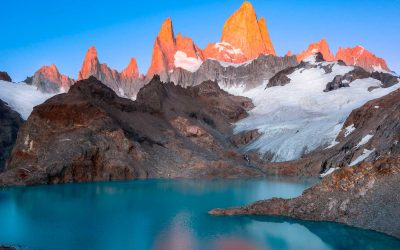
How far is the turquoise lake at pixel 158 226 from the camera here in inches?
1226

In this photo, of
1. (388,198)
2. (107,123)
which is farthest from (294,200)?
(107,123)

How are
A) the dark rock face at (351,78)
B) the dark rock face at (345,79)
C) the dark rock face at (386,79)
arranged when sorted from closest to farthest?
1. the dark rock face at (386,79)
2. the dark rock face at (351,78)
3. the dark rock face at (345,79)

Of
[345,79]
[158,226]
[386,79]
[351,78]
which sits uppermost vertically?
[351,78]

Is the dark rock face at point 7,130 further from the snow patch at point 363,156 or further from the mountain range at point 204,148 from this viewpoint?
the snow patch at point 363,156

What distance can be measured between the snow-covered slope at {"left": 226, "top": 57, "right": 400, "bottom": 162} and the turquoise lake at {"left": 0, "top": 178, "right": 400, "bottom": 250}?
47138 millimetres

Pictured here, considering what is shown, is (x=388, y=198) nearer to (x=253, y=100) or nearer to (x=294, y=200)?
(x=294, y=200)

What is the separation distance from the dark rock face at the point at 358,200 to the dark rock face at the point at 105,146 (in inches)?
1904

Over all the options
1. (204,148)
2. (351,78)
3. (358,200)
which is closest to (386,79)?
(351,78)

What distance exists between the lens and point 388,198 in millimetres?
33031

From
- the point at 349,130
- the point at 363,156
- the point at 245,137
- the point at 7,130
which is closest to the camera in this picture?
the point at 363,156

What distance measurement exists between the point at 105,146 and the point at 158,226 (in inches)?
1967

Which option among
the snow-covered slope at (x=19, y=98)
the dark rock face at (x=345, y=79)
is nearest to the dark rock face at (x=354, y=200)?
the snow-covered slope at (x=19, y=98)

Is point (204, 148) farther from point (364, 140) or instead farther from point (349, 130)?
point (364, 140)

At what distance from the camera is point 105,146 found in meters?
85.3
